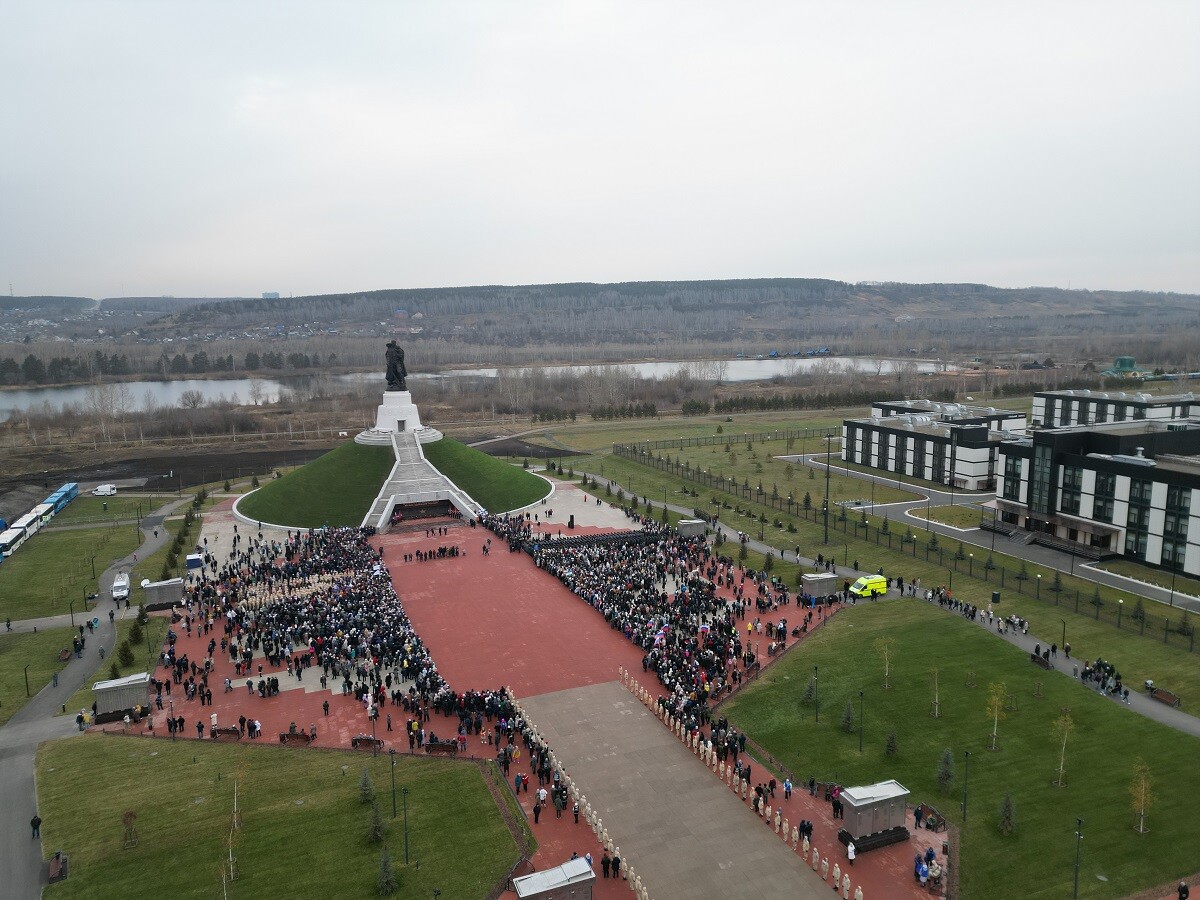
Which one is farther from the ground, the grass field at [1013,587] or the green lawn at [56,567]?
the grass field at [1013,587]

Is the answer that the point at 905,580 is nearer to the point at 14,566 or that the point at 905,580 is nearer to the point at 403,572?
the point at 403,572

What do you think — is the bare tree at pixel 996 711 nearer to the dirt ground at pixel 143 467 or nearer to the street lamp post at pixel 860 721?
the street lamp post at pixel 860 721

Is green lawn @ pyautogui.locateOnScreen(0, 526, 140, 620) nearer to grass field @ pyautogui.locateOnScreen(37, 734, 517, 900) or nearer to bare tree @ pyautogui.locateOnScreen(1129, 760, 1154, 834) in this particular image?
grass field @ pyautogui.locateOnScreen(37, 734, 517, 900)

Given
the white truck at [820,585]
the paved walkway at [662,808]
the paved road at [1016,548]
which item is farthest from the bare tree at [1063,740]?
the paved road at [1016,548]

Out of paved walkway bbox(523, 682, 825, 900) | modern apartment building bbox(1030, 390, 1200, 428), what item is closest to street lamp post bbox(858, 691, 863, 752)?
paved walkway bbox(523, 682, 825, 900)

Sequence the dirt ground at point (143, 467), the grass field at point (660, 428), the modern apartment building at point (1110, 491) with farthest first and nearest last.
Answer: the grass field at point (660, 428) → the dirt ground at point (143, 467) → the modern apartment building at point (1110, 491)

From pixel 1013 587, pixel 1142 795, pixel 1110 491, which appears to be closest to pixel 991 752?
pixel 1142 795

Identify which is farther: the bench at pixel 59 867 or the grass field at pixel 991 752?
the grass field at pixel 991 752
